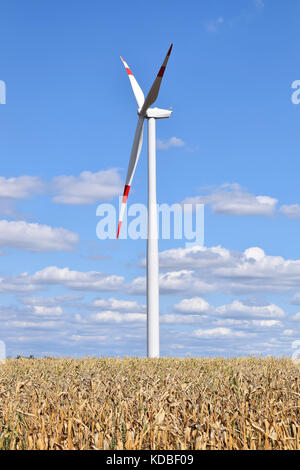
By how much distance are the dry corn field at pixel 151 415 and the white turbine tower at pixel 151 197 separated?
13721 millimetres

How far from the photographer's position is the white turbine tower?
105 feet

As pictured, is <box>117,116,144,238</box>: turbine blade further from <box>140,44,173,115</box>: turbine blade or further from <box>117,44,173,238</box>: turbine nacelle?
<box>140,44,173,115</box>: turbine blade

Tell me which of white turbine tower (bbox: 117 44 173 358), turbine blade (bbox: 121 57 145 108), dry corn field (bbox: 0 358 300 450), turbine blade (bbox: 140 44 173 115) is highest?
turbine blade (bbox: 121 57 145 108)

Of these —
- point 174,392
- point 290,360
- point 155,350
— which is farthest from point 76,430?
point 155,350

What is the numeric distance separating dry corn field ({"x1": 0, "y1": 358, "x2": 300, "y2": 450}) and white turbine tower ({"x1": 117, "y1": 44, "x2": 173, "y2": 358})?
45.0 feet

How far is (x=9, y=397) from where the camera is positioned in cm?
1318

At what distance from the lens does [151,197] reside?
32938 mm

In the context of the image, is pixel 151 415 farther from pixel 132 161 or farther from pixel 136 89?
pixel 136 89

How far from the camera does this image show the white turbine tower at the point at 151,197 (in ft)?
105

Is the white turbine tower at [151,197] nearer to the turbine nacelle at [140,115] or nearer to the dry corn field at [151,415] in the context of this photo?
the turbine nacelle at [140,115]

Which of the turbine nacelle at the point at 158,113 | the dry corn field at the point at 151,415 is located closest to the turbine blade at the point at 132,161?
the turbine nacelle at the point at 158,113

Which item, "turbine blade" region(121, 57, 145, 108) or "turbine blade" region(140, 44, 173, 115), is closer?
"turbine blade" region(140, 44, 173, 115)

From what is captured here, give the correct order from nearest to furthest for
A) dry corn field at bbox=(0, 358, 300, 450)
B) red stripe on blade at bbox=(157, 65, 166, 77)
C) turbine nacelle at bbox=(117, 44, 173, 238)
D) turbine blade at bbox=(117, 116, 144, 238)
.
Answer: dry corn field at bbox=(0, 358, 300, 450)
red stripe on blade at bbox=(157, 65, 166, 77)
turbine nacelle at bbox=(117, 44, 173, 238)
turbine blade at bbox=(117, 116, 144, 238)

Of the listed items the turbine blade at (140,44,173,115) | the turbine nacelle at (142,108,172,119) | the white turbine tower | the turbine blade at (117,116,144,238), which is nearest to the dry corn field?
the white turbine tower
